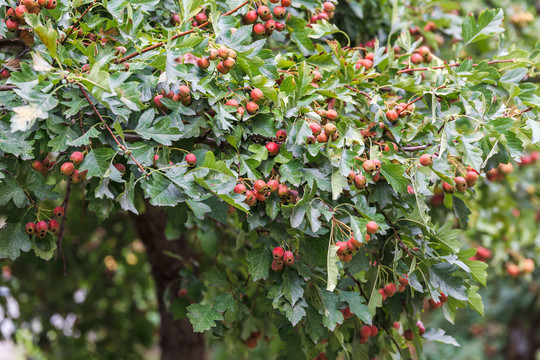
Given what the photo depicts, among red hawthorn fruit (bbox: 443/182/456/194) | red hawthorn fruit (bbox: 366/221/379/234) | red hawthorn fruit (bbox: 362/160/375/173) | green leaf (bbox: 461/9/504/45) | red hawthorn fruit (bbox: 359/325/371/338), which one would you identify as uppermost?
green leaf (bbox: 461/9/504/45)

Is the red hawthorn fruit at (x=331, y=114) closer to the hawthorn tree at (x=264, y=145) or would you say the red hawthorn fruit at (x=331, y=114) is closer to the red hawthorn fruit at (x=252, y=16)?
the hawthorn tree at (x=264, y=145)

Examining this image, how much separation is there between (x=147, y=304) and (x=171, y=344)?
63.3 inches

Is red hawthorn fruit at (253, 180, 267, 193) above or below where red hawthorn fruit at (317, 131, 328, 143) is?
below

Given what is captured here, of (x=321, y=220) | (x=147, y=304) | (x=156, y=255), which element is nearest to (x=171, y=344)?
(x=156, y=255)

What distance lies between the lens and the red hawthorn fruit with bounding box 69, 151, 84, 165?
132 cm

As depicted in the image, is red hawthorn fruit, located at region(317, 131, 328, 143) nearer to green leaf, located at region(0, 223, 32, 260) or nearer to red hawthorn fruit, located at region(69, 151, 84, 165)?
red hawthorn fruit, located at region(69, 151, 84, 165)

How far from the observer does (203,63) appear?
138cm

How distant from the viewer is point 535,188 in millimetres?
3729

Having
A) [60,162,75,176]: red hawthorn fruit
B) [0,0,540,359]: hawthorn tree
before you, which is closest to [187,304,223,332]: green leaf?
[0,0,540,359]: hawthorn tree

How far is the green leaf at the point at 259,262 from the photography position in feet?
4.79

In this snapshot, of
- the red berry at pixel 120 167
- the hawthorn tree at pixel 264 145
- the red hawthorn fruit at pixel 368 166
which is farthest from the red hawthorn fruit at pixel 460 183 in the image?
the red berry at pixel 120 167

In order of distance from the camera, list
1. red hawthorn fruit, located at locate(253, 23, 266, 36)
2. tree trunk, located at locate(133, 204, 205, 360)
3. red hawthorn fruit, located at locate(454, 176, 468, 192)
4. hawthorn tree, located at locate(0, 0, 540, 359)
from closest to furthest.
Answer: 1. hawthorn tree, located at locate(0, 0, 540, 359)
2. red hawthorn fruit, located at locate(454, 176, 468, 192)
3. red hawthorn fruit, located at locate(253, 23, 266, 36)
4. tree trunk, located at locate(133, 204, 205, 360)

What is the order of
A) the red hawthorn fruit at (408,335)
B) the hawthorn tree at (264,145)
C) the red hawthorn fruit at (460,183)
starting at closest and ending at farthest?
the hawthorn tree at (264,145) → the red hawthorn fruit at (460,183) → the red hawthorn fruit at (408,335)

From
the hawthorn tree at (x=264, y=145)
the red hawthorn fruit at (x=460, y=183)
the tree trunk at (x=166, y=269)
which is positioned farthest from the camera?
the tree trunk at (x=166, y=269)
